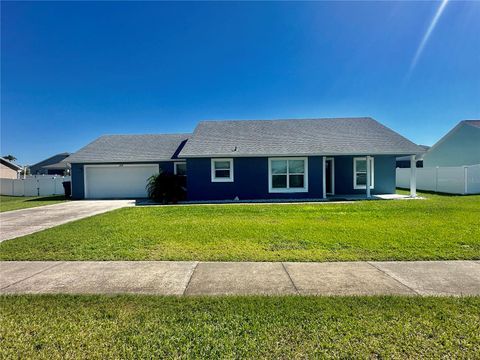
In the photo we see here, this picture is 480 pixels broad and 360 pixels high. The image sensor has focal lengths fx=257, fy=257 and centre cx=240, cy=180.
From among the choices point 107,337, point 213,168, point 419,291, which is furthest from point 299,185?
point 107,337

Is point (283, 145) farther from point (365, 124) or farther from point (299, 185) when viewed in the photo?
point (365, 124)

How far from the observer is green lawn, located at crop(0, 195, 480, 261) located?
18.1ft

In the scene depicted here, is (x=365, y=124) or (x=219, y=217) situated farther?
(x=365, y=124)

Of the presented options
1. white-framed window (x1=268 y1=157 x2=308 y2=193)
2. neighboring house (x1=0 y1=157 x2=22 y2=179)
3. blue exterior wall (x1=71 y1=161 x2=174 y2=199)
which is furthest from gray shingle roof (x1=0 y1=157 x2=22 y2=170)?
white-framed window (x1=268 y1=157 x2=308 y2=193)

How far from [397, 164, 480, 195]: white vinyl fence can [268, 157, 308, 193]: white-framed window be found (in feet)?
35.6

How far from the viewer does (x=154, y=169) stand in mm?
18266

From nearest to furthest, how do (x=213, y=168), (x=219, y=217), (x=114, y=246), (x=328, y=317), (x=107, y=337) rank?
(x=107, y=337) → (x=328, y=317) → (x=114, y=246) → (x=219, y=217) → (x=213, y=168)

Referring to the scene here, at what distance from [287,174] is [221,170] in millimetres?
3860

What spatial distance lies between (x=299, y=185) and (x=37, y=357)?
1371 cm

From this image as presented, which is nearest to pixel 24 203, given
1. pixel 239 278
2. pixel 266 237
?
pixel 266 237

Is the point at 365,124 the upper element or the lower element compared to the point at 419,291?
upper

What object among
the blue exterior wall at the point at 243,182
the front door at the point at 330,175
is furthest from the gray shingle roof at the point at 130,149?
the front door at the point at 330,175

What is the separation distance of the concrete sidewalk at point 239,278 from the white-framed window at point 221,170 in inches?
395

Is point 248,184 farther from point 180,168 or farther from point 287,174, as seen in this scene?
point 180,168
